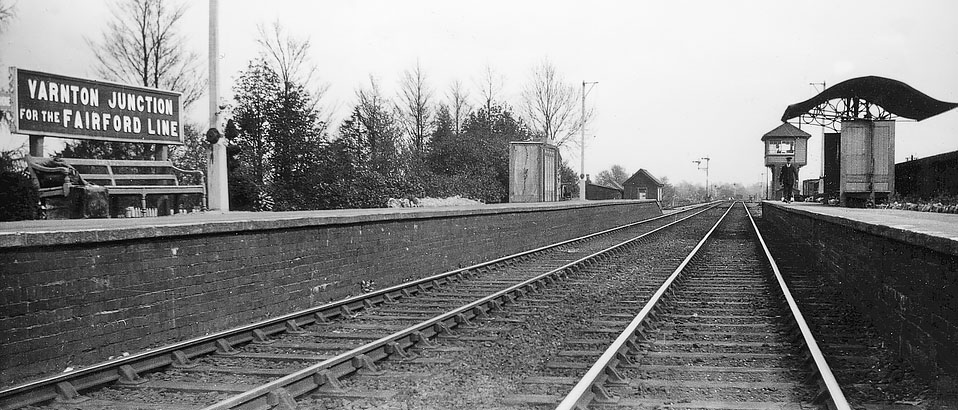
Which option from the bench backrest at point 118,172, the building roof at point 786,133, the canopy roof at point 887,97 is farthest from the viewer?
the building roof at point 786,133

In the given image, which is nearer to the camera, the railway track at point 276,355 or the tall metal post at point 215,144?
the railway track at point 276,355

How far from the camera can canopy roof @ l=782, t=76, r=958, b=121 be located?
24375 millimetres

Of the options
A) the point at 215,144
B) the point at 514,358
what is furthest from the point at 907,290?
the point at 215,144

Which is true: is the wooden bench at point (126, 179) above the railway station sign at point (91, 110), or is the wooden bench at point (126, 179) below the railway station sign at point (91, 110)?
below

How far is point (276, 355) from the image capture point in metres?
6.25

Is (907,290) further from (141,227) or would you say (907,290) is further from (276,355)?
(141,227)

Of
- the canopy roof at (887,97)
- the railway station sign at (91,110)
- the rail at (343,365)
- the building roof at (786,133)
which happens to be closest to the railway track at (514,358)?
the rail at (343,365)

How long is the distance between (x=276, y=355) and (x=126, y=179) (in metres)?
8.15

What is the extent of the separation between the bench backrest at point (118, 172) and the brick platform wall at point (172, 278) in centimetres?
497

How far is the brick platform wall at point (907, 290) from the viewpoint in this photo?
5.07 meters

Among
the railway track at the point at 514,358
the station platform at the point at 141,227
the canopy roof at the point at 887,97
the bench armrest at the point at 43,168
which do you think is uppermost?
the canopy roof at the point at 887,97

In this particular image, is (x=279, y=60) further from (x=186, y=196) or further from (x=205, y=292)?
(x=205, y=292)

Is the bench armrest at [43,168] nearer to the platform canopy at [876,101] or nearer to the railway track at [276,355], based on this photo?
the railway track at [276,355]

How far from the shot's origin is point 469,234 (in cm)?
1431
